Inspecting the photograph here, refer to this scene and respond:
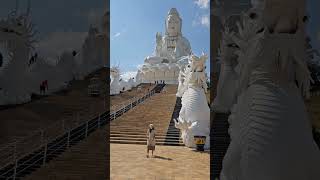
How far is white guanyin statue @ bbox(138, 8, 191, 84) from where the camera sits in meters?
23.5

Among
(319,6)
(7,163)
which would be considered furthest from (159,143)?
(319,6)

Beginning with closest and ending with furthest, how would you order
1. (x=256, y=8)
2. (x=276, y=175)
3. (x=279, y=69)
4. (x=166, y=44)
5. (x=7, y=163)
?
(x=276, y=175)
(x=279, y=69)
(x=256, y=8)
(x=7, y=163)
(x=166, y=44)

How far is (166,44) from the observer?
26.3 meters

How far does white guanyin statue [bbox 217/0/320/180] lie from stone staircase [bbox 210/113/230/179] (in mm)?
2331

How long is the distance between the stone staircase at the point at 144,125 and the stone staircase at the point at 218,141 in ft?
7.01

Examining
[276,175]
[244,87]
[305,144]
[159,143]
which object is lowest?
[159,143]

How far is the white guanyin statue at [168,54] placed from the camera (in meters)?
23.5

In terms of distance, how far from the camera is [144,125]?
9.67 metres

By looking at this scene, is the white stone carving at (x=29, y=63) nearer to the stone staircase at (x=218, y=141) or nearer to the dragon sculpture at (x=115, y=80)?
the stone staircase at (x=218, y=141)

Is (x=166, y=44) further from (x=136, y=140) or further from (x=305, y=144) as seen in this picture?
(x=305, y=144)

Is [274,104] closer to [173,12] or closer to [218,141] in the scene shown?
[218,141]

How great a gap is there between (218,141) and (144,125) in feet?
13.8

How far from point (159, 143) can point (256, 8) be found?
5925mm

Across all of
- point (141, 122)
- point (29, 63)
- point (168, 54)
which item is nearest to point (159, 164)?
point (29, 63)
